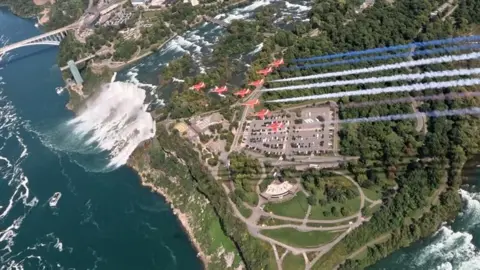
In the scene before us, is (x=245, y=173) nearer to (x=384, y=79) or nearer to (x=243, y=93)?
(x=243, y=93)

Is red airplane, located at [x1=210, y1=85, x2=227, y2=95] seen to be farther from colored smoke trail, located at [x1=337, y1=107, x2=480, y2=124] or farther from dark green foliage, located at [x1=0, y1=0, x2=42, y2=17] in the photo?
dark green foliage, located at [x1=0, y1=0, x2=42, y2=17]

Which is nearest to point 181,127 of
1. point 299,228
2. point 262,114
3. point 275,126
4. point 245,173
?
point 262,114

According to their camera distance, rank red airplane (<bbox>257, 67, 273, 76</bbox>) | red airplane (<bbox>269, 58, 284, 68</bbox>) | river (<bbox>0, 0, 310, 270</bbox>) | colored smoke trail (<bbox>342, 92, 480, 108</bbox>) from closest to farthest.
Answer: river (<bbox>0, 0, 310, 270</bbox>), colored smoke trail (<bbox>342, 92, 480, 108</bbox>), red airplane (<bbox>257, 67, 273, 76</bbox>), red airplane (<bbox>269, 58, 284, 68</bbox>)

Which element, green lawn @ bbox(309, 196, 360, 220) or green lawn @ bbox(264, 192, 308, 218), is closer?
green lawn @ bbox(309, 196, 360, 220)

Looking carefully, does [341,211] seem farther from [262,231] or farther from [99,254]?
[99,254]

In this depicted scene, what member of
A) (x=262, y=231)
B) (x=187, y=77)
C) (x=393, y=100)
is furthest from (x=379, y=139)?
(x=187, y=77)

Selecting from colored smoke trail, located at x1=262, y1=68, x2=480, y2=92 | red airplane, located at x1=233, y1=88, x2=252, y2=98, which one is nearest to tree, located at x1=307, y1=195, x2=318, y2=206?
colored smoke trail, located at x1=262, y1=68, x2=480, y2=92

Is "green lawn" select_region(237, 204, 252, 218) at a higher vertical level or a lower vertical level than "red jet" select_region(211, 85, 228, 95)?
lower

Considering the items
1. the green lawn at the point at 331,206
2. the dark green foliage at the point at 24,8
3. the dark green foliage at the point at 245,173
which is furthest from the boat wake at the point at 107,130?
the dark green foliage at the point at 24,8
